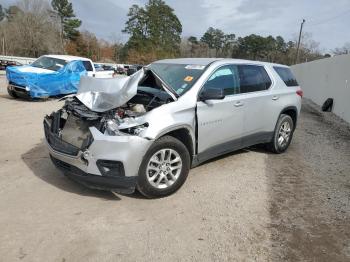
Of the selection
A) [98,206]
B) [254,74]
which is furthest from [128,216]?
[254,74]

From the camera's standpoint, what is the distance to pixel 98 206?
4.34 metres

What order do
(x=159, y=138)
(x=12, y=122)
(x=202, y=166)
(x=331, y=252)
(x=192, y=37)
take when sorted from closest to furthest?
(x=331, y=252), (x=159, y=138), (x=202, y=166), (x=12, y=122), (x=192, y=37)

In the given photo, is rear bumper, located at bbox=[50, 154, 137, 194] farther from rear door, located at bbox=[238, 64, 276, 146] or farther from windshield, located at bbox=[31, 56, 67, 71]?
windshield, located at bbox=[31, 56, 67, 71]

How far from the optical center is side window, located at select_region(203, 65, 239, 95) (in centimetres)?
533

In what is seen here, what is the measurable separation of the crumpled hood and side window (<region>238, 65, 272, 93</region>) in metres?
1.84

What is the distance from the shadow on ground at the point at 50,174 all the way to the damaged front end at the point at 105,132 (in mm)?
357

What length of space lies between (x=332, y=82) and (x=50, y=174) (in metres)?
13.2

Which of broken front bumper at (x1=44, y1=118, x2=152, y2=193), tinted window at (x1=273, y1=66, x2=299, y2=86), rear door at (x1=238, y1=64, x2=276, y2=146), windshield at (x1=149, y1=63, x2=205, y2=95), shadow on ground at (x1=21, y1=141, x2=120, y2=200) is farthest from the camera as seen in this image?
tinted window at (x1=273, y1=66, x2=299, y2=86)

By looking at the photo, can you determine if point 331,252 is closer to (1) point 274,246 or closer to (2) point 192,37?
(1) point 274,246

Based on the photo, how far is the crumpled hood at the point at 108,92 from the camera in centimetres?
451

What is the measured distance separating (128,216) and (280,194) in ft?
7.26

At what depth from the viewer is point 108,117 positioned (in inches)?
173

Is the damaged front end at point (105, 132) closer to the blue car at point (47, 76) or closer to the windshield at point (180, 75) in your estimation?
the windshield at point (180, 75)

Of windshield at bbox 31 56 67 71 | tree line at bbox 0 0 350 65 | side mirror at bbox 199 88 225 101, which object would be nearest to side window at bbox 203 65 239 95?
side mirror at bbox 199 88 225 101
